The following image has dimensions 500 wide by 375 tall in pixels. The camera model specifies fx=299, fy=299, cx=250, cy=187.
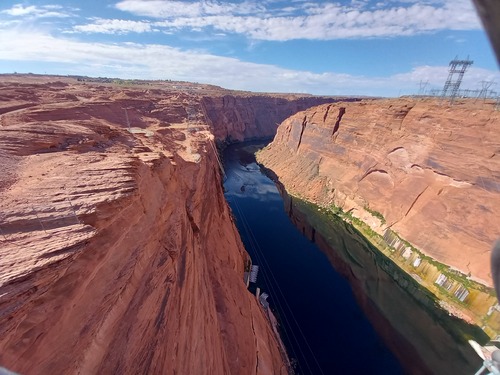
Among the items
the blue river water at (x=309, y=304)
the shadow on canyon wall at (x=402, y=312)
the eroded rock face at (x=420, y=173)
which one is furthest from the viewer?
the eroded rock face at (x=420, y=173)

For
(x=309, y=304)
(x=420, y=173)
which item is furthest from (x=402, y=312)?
(x=420, y=173)

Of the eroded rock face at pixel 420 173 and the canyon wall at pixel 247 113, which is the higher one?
the eroded rock face at pixel 420 173

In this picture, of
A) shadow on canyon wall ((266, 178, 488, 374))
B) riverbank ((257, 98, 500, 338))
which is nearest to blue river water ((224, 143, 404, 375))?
shadow on canyon wall ((266, 178, 488, 374))

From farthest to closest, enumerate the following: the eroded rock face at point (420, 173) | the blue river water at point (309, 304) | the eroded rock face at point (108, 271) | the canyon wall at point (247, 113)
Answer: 1. the canyon wall at point (247, 113)
2. the eroded rock face at point (420, 173)
3. the blue river water at point (309, 304)
4. the eroded rock face at point (108, 271)

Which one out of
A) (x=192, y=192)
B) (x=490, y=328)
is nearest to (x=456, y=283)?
(x=490, y=328)

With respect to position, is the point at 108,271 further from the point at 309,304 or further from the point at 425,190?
the point at 425,190

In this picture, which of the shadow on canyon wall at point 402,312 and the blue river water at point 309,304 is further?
the shadow on canyon wall at point 402,312

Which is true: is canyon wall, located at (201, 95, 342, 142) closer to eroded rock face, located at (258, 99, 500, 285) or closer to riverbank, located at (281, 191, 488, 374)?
eroded rock face, located at (258, 99, 500, 285)

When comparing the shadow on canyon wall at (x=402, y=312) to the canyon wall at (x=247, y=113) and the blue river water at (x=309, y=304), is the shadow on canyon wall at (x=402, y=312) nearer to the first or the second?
the blue river water at (x=309, y=304)

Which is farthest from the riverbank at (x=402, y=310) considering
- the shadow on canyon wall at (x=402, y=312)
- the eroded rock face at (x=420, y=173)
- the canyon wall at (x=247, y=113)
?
the canyon wall at (x=247, y=113)
